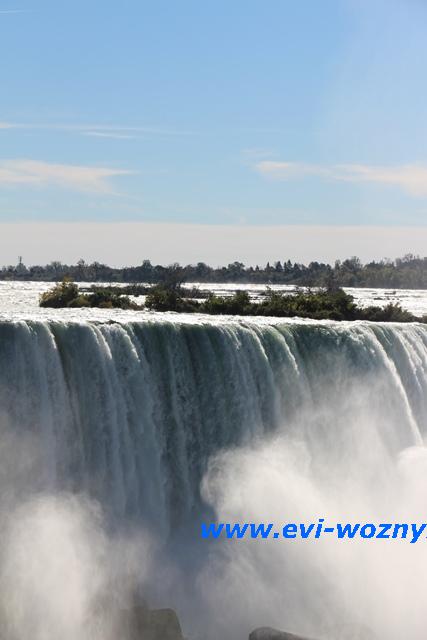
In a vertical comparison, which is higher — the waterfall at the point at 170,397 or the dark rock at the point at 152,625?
the waterfall at the point at 170,397

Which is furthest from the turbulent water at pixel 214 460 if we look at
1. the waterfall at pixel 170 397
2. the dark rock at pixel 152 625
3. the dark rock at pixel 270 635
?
the dark rock at pixel 270 635

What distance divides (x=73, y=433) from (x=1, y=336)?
2150mm

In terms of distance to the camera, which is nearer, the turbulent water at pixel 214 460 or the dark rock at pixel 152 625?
the dark rock at pixel 152 625

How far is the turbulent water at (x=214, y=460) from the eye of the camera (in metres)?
17.0

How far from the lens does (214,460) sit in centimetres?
1991

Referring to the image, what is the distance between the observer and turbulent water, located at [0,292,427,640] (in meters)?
17.0

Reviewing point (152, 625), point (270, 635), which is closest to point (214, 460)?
point (152, 625)

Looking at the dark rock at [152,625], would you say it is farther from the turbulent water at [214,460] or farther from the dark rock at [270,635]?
the dark rock at [270,635]

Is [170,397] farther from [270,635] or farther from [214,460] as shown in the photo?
[270,635]

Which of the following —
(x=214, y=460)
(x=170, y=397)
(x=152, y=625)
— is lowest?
(x=152, y=625)

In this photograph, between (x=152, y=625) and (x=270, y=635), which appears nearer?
(x=270, y=635)

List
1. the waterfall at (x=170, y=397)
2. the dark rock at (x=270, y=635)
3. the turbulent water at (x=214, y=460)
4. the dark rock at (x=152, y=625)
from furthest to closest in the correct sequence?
the waterfall at (x=170, y=397) < the turbulent water at (x=214, y=460) < the dark rock at (x=152, y=625) < the dark rock at (x=270, y=635)

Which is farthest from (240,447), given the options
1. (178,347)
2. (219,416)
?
(178,347)

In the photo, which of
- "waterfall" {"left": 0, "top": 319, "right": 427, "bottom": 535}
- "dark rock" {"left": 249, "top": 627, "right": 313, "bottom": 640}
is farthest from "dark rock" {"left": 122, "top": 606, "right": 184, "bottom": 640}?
"waterfall" {"left": 0, "top": 319, "right": 427, "bottom": 535}
